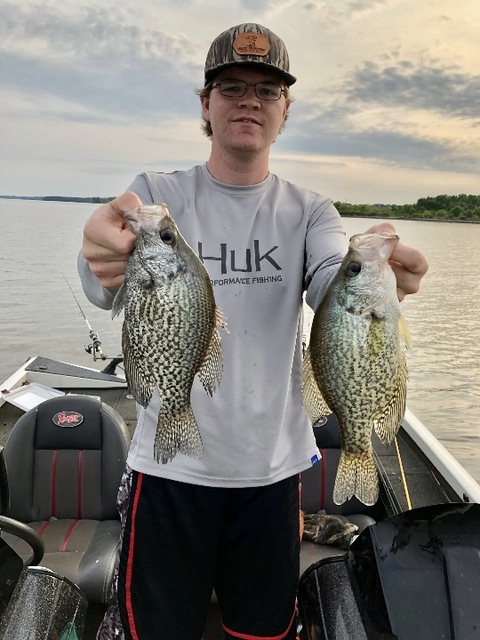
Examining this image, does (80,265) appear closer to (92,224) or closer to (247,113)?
(92,224)

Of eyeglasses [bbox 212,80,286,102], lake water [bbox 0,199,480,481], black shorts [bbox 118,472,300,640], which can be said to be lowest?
lake water [bbox 0,199,480,481]

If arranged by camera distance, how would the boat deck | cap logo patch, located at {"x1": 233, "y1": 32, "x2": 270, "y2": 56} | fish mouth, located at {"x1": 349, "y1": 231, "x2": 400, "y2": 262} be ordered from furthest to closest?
the boat deck → cap logo patch, located at {"x1": 233, "y1": 32, "x2": 270, "y2": 56} → fish mouth, located at {"x1": 349, "y1": 231, "x2": 400, "y2": 262}

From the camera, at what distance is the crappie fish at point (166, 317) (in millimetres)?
1623

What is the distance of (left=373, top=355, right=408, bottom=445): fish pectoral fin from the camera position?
5.74ft

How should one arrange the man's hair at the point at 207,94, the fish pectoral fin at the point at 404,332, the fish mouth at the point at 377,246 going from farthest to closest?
the man's hair at the point at 207,94 < the fish pectoral fin at the point at 404,332 < the fish mouth at the point at 377,246

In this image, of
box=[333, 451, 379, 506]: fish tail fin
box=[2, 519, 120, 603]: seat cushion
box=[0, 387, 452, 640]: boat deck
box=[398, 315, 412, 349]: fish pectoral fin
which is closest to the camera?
box=[398, 315, 412, 349]: fish pectoral fin

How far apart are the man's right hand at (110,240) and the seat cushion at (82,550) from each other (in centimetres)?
243

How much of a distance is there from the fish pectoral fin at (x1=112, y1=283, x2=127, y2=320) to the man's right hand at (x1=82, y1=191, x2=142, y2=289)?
43mm

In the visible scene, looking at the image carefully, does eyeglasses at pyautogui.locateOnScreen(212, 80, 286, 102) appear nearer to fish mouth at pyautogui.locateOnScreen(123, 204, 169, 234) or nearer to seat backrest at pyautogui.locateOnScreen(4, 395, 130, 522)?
fish mouth at pyautogui.locateOnScreen(123, 204, 169, 234)

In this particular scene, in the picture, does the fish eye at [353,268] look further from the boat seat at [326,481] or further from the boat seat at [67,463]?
the boat seat at [67,463]

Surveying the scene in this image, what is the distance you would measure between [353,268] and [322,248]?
352 mm

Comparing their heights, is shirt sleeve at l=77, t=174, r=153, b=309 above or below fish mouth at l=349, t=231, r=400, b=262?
below

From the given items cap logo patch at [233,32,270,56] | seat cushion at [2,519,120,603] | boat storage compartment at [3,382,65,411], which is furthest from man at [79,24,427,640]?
boat storage compartment at [3,382,65,411]

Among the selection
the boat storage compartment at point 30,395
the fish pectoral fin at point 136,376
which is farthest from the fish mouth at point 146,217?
the boat storage compartment at point 30,395
